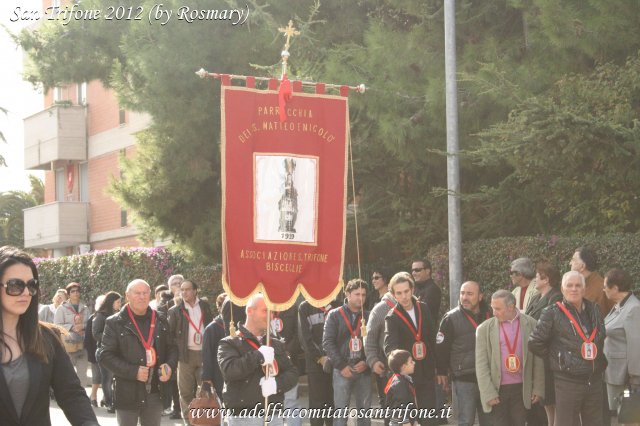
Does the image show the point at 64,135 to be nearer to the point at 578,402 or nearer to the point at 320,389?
the point at 320,389

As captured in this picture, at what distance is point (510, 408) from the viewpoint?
37.0 feet

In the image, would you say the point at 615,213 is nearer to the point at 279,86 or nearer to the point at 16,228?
the point at 279,86

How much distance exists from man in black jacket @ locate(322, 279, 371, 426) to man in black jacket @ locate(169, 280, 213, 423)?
3.15 m

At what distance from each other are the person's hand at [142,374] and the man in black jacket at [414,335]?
8.28ft

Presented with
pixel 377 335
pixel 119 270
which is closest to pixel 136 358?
pixel 377 335

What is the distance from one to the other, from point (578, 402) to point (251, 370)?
3.44m

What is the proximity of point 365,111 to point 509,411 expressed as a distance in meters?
7.22

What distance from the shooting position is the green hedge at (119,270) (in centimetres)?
2273

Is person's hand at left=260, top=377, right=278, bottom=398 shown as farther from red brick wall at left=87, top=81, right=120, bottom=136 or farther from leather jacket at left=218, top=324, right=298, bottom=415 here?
red brick wall at left=87, top=81, right=120, bottom=136

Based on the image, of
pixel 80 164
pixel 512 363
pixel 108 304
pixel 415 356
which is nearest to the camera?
pixel 512 363

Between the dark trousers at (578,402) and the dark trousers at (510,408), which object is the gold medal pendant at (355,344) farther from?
the dark trousers at (578,402)

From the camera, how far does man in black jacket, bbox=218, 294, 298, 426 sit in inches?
354

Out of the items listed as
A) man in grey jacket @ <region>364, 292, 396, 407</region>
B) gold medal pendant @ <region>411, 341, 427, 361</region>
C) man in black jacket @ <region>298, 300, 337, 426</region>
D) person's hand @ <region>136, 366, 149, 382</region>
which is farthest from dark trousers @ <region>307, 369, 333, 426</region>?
person's hand @ <region>136, 366, 149, 382</region>

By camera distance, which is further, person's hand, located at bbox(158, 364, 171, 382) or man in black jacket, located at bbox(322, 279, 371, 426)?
man in black jacket, located at bbox(322, 279, 371, 426)
